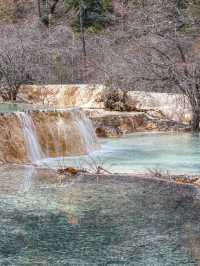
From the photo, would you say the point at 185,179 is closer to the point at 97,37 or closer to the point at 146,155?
the point at 146,155

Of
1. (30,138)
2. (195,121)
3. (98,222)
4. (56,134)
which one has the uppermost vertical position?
(98,222)

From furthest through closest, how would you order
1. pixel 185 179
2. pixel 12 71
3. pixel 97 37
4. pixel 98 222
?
pixel 97 37 → pixel 12 71 → pixel 185 179 → pixel 98 222

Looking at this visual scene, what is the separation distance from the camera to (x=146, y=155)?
13617 millimetres

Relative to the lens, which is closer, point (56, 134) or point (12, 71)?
point (56, 134)

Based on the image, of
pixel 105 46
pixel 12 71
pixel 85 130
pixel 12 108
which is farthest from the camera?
pixel 105 46

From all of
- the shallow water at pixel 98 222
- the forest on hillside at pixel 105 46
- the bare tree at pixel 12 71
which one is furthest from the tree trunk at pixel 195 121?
the shallow water at pixel 98 222

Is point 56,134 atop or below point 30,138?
below

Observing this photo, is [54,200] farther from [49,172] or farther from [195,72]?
[195,72]

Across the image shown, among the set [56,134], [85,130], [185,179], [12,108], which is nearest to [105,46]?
[12,108]

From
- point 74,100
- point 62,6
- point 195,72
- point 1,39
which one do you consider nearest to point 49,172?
point 195,72

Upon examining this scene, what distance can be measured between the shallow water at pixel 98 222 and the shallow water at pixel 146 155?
213cm

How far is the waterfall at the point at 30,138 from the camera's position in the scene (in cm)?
1330

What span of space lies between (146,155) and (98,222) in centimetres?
691

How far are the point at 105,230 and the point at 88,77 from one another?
880 inches
